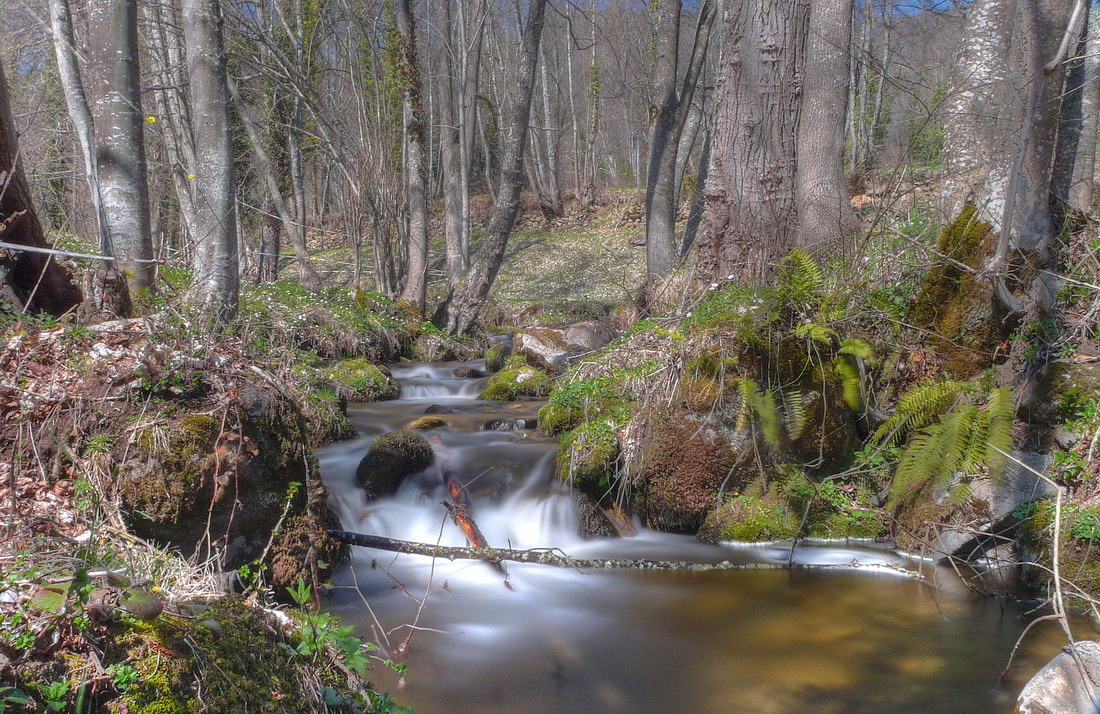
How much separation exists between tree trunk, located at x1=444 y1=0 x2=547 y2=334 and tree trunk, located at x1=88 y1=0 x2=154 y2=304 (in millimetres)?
7330

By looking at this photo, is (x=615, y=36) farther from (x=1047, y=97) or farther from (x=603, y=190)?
(x=1047, y=97)

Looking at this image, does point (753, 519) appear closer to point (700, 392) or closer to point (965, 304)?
point (700, 392)

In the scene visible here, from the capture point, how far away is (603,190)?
31641mm

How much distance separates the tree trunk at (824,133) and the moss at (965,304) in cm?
128

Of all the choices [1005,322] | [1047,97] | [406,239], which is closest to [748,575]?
[1005,322]

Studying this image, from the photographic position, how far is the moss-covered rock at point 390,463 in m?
6.97

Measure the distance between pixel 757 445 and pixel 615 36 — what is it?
32.0 m

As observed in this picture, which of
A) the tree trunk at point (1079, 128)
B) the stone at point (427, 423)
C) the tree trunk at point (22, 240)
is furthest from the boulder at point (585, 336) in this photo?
the tree trunk at point (22, 240)

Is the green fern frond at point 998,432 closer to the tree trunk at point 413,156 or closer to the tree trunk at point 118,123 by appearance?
the tree trunk at point 118,123

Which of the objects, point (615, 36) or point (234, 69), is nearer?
point (234, 69)

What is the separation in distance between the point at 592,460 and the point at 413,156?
11.5 m

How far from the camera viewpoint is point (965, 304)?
251 inches

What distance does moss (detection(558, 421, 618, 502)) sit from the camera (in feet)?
22.3

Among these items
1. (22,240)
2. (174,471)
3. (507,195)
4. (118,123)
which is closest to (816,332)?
(174,471)
